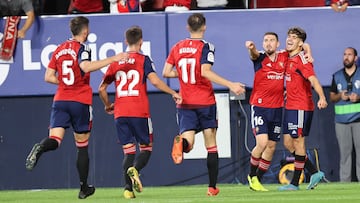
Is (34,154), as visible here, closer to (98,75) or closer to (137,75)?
(137,75)

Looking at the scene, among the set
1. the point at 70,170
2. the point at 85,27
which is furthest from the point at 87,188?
the point at 70,170

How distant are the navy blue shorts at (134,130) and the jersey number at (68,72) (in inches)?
30.5

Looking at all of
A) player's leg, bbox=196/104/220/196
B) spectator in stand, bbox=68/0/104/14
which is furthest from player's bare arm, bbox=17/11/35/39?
player's leg, bbox=196/104/220/196

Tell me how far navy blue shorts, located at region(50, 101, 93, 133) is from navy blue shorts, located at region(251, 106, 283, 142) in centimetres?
270

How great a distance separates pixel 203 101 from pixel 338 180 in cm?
574

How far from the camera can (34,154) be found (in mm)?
14414

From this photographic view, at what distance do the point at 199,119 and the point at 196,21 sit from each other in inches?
49.7

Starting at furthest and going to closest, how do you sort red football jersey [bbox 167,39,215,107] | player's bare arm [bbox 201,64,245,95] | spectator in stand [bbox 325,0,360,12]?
spectator in stand [bbox 325,0,360,12] < red football jersey [bbox 167,39,215,107] < player's bare arm [bbox 201,64,245,95]

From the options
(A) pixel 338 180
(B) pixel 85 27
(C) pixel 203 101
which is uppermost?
(B) pixel 85 27

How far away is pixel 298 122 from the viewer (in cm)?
1614

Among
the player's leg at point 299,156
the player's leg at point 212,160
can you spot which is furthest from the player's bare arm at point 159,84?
the player's leg at point 299,156

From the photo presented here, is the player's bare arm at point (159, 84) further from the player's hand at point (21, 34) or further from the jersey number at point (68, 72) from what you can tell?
the player's hand at point (21, 34)

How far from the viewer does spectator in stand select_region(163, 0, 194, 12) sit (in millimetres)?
20047

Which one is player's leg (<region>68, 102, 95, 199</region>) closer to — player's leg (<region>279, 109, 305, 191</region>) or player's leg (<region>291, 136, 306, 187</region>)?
player's leg (<region>279, 109, 305, 191</region>)
